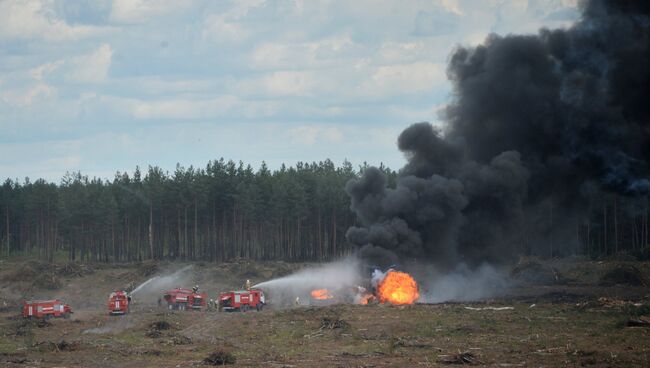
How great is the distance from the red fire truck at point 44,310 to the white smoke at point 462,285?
2907cm

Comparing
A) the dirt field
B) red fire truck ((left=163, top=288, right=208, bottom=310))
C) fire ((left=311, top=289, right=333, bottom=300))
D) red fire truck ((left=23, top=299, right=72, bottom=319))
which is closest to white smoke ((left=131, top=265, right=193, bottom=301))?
the dirt field

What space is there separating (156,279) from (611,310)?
6230cm

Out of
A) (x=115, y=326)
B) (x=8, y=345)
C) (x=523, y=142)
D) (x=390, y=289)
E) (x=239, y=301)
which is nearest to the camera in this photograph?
(x=8, y=345)

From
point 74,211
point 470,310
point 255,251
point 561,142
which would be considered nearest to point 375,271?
point 470,310

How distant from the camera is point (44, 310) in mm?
66125

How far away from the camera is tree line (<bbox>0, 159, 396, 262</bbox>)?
4894 inches

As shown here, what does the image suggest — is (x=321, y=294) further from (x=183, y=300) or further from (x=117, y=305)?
(x=117, y=305)

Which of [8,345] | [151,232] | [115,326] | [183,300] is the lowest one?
[115,326]

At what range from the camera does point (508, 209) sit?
243 ft

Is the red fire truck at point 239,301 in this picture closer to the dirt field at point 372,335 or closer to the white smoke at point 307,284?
the dirt field at point 372,335

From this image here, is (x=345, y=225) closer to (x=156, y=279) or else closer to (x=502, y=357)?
(x=156, y=279)

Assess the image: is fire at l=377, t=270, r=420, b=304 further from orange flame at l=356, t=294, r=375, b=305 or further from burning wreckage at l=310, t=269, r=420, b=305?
orange flame at l=356, t=294, r=375, b=305

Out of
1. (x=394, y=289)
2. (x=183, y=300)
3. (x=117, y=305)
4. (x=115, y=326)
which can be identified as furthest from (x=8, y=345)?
(x=394, y=289)

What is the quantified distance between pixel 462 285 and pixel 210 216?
2476 inches
